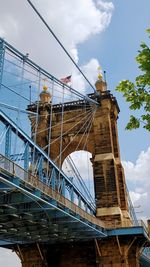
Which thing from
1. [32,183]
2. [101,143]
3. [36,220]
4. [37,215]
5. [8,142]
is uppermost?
[101,143]

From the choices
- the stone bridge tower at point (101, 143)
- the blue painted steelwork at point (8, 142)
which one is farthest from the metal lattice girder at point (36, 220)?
the stone bridge tower at point (101, 143)

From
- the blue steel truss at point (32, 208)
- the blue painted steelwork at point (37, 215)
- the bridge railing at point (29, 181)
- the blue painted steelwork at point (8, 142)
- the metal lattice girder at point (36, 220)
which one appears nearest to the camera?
the bridge railing at point (29, 181)

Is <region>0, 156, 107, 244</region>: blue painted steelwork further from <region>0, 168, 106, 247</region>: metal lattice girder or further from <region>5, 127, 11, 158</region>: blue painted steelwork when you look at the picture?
<region>5, 127, 11, 158</region>: blue painted steelwork

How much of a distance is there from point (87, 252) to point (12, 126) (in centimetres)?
2040

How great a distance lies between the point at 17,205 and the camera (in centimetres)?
2191

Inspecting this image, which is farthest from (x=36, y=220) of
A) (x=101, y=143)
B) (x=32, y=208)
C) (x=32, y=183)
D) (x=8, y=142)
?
(x=101, y=143)

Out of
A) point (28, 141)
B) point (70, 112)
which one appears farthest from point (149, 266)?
point (28, 141)

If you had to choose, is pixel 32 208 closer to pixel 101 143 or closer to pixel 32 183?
pixel 32 183

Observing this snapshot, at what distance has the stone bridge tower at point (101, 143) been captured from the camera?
130 ft

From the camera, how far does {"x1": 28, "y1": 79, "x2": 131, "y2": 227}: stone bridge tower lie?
39750 mm

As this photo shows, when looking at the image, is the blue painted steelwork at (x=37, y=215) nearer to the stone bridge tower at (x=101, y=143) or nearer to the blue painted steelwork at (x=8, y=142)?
the blue painted steelwork at (x=8, y=142)

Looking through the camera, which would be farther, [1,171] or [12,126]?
[12,126]

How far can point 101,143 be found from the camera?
4322cm

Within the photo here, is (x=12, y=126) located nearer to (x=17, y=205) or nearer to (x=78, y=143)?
(x=17, y=205)
